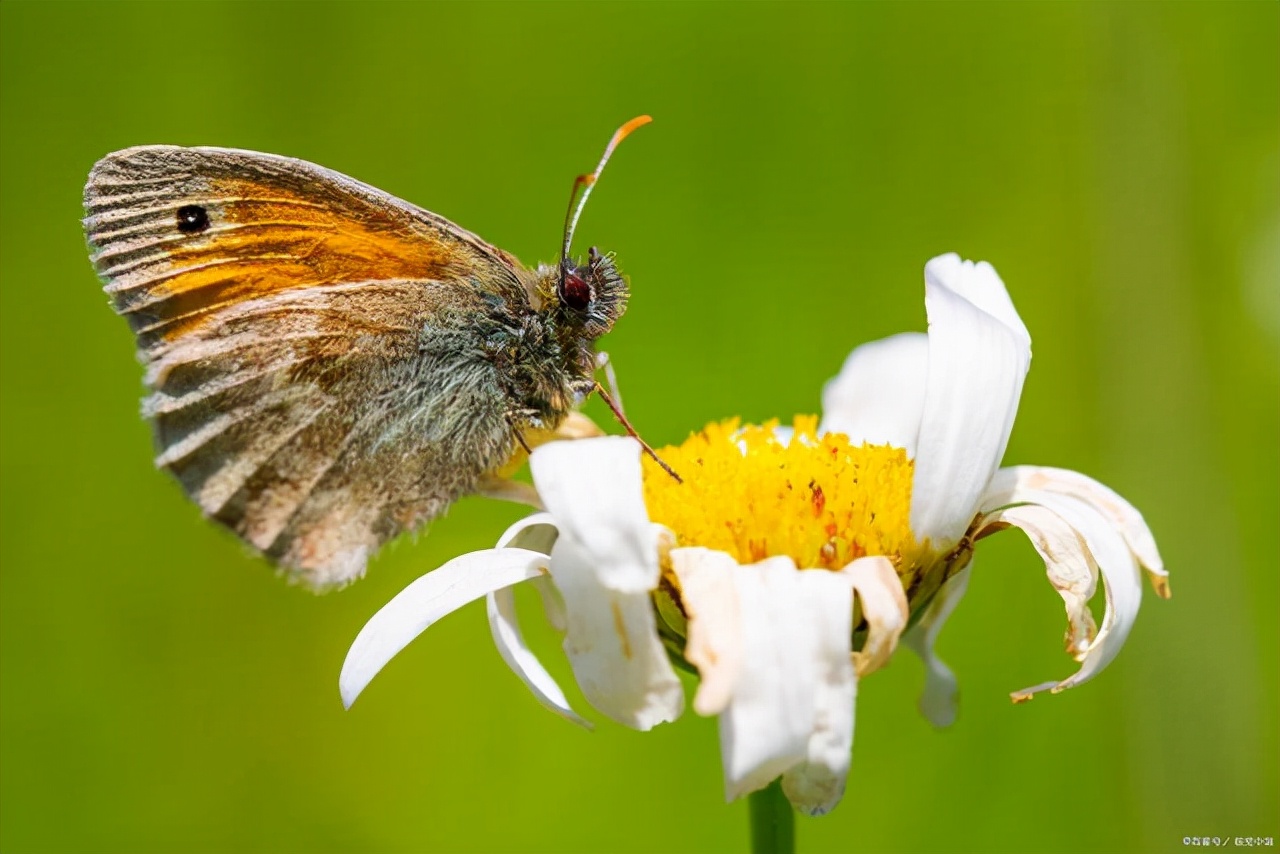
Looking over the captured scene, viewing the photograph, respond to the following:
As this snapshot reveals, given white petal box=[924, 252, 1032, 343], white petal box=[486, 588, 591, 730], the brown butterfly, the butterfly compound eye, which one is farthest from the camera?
the butterfly compound eye

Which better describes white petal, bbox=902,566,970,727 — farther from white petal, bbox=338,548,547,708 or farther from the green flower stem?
white petal, bbox=338,548,547,708

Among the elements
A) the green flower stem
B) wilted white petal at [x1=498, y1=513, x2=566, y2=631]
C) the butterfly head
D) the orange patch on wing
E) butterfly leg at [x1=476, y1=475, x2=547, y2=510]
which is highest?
the orange patch on wing

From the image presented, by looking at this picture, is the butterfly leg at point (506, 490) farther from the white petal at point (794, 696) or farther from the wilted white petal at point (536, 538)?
the white petal at point (794, 696)

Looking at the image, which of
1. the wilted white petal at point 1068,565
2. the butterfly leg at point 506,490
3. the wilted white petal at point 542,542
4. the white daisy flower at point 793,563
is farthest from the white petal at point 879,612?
the butterfly leg at point 506,490

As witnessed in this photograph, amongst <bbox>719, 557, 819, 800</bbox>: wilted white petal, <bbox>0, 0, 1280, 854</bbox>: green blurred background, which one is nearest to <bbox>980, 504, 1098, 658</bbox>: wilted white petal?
<bbox>719, 557, 819, 800</bbox>: wilted white petal

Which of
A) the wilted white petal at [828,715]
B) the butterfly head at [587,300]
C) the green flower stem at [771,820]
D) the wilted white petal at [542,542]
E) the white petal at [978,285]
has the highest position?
the butterfly head at [587,300]

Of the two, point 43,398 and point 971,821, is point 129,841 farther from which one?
point 971,821
